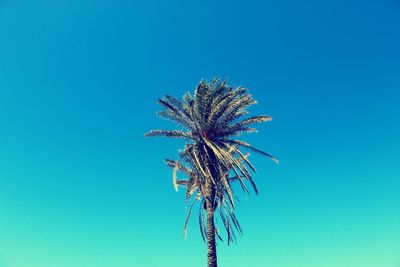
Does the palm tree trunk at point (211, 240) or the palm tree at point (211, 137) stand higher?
the palm tree at point (211, 137)

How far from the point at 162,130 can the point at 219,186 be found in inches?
244

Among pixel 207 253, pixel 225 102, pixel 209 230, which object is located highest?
pixel 225 102

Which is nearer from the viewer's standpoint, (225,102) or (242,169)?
(242,169)

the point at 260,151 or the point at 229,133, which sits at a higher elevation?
the point at 229,133

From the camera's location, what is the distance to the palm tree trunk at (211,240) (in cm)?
1778

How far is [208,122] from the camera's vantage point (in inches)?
828

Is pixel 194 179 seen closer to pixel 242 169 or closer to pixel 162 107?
pixel 242 169

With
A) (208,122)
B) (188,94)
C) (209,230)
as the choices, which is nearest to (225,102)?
(208,122)

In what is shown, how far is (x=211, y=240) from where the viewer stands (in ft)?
60.1

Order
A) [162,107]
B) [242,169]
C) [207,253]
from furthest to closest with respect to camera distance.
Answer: [162,107]
[242,169]
[207,253]

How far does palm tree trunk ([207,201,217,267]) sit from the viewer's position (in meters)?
17.8

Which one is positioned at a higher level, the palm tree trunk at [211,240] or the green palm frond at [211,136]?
the green palm frond at [211,136]

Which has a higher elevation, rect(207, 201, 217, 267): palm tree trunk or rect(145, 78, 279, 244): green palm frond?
rect(145, 78, 279, 244): green palm frond

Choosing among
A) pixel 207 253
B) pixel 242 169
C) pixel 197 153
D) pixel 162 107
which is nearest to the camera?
pixel 207 253
